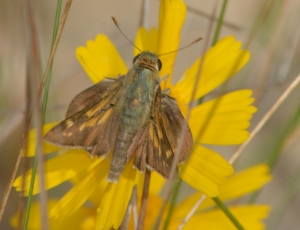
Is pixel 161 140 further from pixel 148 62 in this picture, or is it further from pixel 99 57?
pixel 99 57

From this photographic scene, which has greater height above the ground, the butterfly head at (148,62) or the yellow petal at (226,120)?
the butterfly head at (148,62)

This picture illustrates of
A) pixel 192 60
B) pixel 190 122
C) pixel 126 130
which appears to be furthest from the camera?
pixel 192 60

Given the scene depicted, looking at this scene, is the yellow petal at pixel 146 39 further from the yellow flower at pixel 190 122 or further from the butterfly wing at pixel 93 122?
the butterfly wing at pixel 93 122

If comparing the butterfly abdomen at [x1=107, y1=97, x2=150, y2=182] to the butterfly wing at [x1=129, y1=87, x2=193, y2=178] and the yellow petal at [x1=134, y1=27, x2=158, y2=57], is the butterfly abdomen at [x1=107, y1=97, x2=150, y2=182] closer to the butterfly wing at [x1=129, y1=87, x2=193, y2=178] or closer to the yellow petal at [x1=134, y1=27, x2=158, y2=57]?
the butterfly wing at [x1=129, y1=87, x2=193, y2=178]

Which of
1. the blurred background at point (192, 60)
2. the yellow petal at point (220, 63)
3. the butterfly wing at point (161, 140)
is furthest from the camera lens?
the blurred background at point (192, 60)

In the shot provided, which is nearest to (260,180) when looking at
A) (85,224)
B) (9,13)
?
(85,224)

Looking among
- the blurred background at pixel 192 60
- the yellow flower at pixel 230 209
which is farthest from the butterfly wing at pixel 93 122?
the blurred background at pixel 192 60

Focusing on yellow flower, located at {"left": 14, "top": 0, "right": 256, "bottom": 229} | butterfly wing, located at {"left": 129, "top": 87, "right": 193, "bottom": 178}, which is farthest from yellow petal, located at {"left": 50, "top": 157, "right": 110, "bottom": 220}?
butterfly wing, located at {"left": 129, "top": 87, "right": 193, "bottom": 178}

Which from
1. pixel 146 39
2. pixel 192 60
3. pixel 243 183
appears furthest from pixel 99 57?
pixel 192 60
